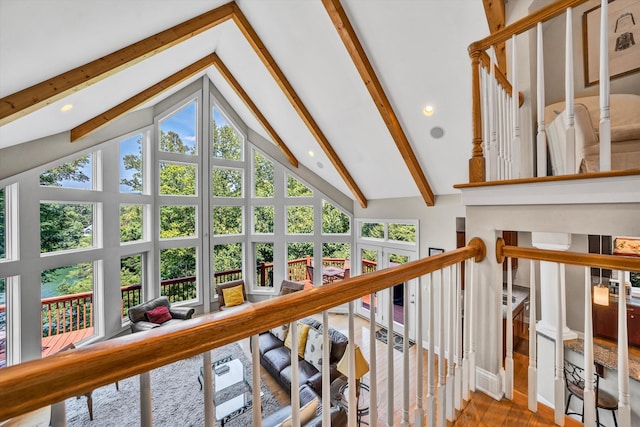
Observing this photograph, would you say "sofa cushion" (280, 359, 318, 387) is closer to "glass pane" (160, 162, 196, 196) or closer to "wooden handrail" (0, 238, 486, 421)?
"wooden handrail" (0, 238, 486, 421)

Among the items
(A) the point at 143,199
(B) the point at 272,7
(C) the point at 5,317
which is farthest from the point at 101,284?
(B) the point at 272,7

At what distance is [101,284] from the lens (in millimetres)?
5176

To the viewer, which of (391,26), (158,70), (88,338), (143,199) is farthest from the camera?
(143,199)

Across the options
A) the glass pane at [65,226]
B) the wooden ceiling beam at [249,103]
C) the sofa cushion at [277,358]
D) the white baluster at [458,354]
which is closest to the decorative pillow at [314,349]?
the sofa cushion at [277,358]

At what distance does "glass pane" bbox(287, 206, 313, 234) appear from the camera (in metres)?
7.41

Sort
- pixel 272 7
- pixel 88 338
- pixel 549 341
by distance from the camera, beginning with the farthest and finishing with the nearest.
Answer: pixel 88 338, pixel 272 7, pixel 549 341

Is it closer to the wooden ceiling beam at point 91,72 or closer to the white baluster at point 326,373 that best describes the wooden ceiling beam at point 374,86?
the wooden ceiling beam at point 91,72

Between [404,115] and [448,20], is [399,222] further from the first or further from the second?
[448,20]

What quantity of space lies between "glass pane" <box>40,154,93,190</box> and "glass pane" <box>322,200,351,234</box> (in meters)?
4.93

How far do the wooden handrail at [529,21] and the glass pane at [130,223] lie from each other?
645cm

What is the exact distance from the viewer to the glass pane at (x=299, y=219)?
24.3ft

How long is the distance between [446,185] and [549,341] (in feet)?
9.13

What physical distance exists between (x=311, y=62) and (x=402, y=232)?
→ 3.77 meters

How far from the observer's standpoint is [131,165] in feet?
18.9
